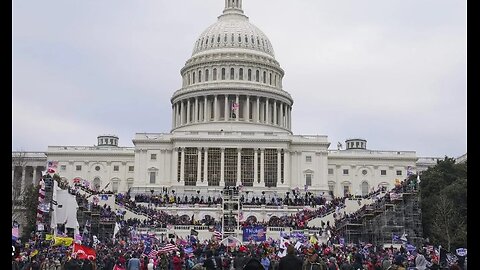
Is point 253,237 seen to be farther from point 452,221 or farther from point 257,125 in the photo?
point 257,125

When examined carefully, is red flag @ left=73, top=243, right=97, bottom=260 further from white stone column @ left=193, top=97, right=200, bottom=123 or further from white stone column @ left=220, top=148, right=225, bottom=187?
white stone column @ left=193, top=97, right=200, bottom=123

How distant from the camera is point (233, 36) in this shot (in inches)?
5192

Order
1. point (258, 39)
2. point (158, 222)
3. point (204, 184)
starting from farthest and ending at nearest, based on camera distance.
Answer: point (258, 39), point (204, 184), point (158, 222)

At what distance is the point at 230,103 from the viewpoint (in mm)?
124438

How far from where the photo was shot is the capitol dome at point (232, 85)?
123575 mm

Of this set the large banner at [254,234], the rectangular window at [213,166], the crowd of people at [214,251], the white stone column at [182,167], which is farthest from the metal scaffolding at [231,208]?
the white stone column at [182,167]

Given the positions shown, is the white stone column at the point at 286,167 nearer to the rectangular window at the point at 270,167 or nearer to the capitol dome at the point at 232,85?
the rectangular window at the point at 270,167

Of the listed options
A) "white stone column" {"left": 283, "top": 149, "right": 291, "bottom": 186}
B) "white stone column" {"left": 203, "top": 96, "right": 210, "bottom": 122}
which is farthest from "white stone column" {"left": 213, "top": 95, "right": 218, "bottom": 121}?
"white stone column" {"left": 283, "top": 149, "right": 291, "bottom": 186}

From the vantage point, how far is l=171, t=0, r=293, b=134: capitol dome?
12358cm

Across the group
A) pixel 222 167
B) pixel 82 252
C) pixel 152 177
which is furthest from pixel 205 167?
pixel 82 252

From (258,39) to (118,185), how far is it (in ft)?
121
